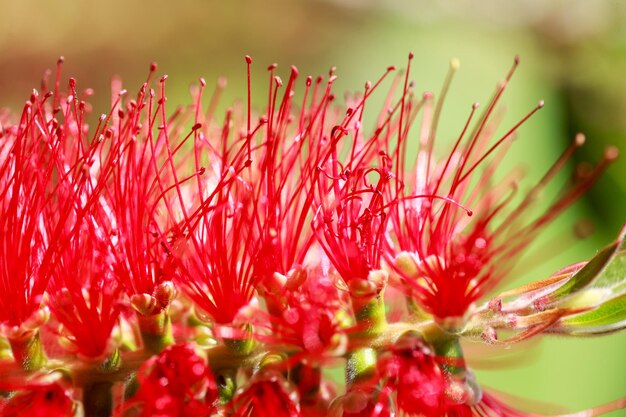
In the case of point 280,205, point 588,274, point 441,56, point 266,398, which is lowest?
point 266,398

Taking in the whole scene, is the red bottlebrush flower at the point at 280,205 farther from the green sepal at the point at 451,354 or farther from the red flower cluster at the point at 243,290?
the green sepal at the point at 451,354

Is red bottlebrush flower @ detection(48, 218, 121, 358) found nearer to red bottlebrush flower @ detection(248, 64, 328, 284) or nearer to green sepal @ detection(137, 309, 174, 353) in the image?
green sepal @ detection(137, 309, 174, 353)

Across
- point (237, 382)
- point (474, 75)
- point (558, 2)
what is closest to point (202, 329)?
point (237, 382)

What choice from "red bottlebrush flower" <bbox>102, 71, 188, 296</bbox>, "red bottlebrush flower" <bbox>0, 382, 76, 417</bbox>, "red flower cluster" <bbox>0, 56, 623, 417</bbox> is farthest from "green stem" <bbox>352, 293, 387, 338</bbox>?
"red bottlebrush flower" <bbox>0, 382, 76, 417</bbox>

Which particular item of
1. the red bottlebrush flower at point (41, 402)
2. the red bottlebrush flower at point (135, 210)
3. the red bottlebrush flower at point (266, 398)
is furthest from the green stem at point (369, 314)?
the red bottlebrush flower at point (41, 402)

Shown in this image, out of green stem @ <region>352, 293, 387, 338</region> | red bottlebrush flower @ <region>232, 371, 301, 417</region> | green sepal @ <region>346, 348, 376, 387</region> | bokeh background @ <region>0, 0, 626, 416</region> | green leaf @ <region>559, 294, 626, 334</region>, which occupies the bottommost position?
red bottlebrush flower @ <region>232, 371, 301, 417</region>

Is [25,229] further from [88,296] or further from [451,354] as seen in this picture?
[451,354]

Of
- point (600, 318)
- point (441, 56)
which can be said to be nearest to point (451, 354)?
point (600, 318)
